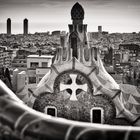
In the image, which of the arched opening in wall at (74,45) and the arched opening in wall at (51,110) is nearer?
the arched opening in wall at (51,110)

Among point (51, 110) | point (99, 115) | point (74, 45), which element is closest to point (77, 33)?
point (74, 45)

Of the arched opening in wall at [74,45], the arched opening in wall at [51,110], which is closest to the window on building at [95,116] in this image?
the arched opening in wall at [51,110]

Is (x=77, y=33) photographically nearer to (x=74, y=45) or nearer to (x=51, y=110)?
(x=74, y=45)

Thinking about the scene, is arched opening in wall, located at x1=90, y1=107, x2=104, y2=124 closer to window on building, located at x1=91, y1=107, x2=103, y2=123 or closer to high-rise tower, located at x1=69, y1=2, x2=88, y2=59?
window on building, located at x1=91, y1=107, x2=103, y2=123

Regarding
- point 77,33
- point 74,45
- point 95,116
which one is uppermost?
point 77,33

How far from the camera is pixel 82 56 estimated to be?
860cm

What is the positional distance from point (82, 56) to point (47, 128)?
24.2 feet

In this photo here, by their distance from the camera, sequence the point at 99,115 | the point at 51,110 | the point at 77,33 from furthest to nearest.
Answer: the point at 77,33 < the point at 51,110 < the point at 99,115

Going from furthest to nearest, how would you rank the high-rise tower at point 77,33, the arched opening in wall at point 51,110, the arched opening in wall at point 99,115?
the high-rise tower at point 77,33
the arched opening in wall at point 51,110
the arched opening in wall at point 99,115

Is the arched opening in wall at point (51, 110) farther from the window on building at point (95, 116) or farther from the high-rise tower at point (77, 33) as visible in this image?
the high-rise tower at point (77, 33)

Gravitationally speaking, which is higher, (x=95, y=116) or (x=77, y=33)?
(x=77, y=33)

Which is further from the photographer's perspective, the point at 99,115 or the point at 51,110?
the point at 51,110

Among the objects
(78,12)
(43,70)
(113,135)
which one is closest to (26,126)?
(113,135)

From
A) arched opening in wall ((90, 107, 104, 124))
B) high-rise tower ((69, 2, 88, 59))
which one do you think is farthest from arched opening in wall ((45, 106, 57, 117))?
high-rise tower ((69, 2, 88, 59))
